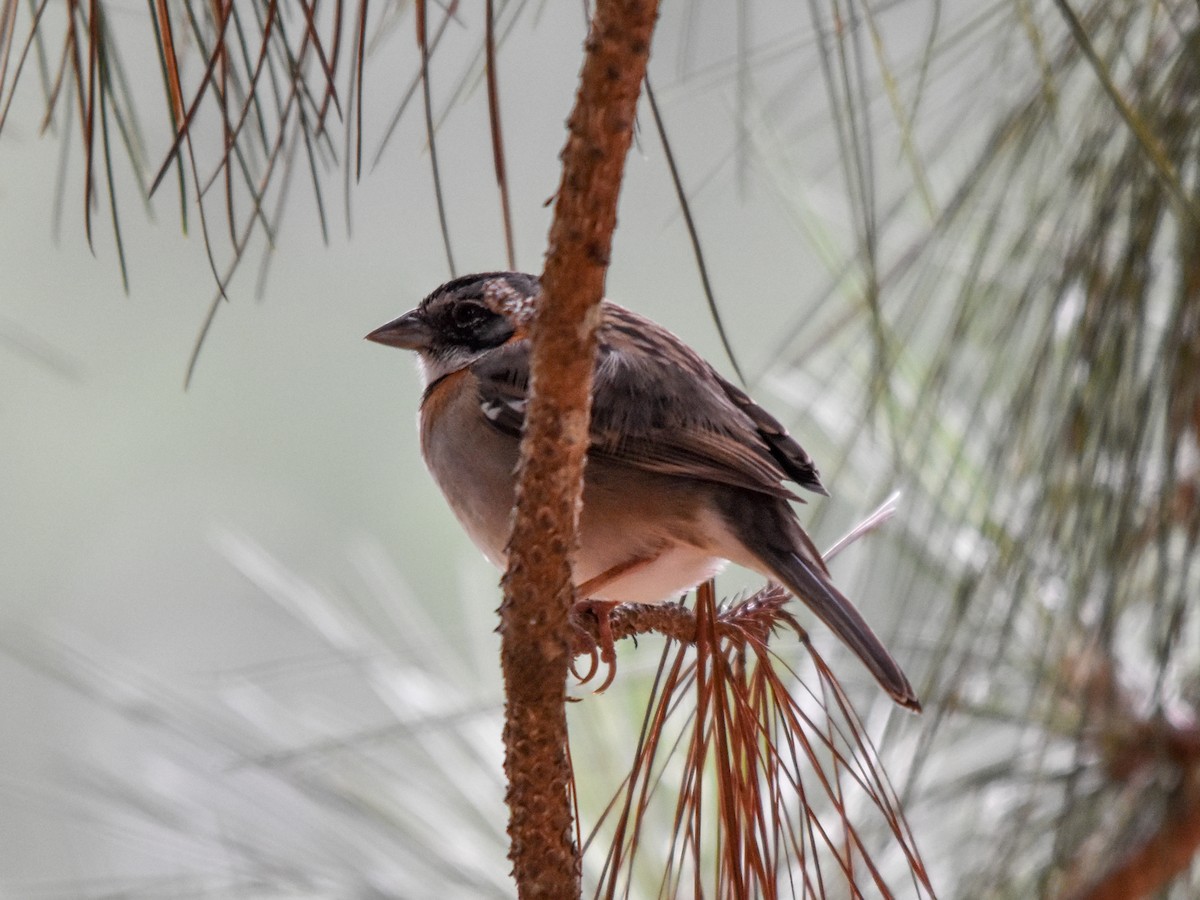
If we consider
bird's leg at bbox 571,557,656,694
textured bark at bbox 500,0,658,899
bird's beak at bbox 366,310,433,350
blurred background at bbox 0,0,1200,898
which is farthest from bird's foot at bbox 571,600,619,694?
bird's beak at bbox 366,310,433,350

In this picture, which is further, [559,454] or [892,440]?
[892,440]

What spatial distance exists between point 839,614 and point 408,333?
1215 mm

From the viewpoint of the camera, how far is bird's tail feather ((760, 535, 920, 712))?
1.56 meters

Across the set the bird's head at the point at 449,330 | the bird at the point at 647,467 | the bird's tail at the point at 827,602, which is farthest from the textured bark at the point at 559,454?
the bird's head at the point at 449,330

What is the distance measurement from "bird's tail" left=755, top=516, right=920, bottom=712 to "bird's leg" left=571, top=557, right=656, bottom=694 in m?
0.22

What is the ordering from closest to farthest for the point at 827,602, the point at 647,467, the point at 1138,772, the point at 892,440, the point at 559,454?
the point at 559,454, the point at 892,440, the point at 827,602, the point at 1138,772, the point at 647,467

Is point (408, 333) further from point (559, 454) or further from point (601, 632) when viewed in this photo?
point (559, 454)

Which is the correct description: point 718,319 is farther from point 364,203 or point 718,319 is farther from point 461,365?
point 364,203

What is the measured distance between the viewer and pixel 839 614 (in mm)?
1727

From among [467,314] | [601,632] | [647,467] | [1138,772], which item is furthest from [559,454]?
[467,314]

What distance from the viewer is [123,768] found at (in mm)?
2770

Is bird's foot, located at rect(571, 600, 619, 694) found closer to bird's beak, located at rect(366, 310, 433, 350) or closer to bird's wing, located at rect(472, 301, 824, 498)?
bird's wing, located at rect(472, 301, 824, 498)

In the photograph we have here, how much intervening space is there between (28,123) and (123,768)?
3.95ft

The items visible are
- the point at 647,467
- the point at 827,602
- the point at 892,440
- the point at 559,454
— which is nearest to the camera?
the point at 559,454
